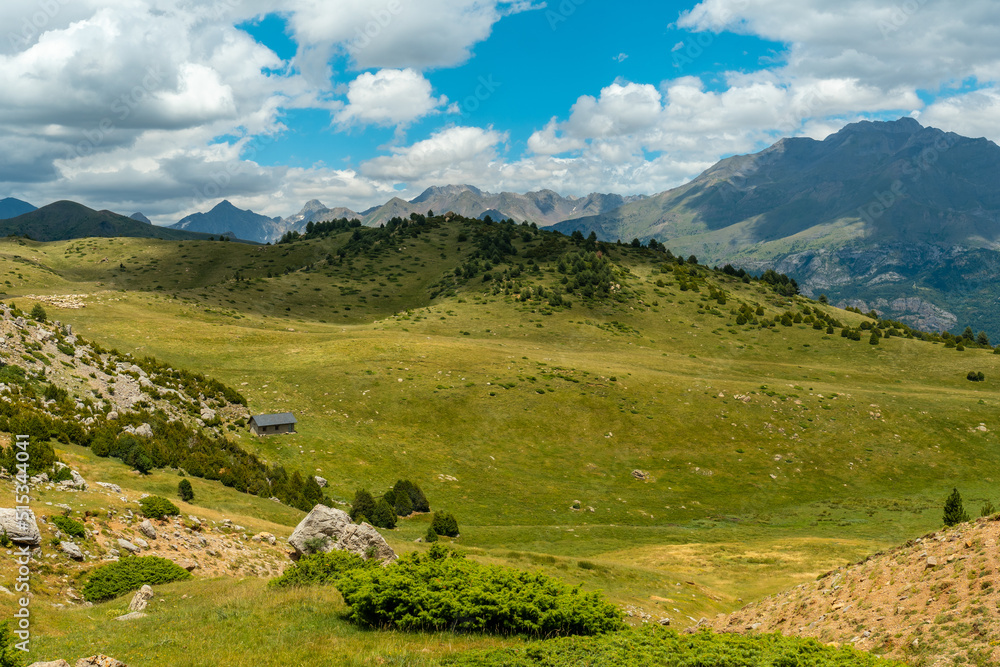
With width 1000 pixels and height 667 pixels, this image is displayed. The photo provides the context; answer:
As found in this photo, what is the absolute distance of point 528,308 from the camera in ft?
387

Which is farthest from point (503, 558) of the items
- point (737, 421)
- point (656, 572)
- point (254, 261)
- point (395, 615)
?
point (254, 261)

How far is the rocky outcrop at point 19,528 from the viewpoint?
17.6 meters

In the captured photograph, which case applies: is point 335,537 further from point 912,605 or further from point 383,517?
point 912,605

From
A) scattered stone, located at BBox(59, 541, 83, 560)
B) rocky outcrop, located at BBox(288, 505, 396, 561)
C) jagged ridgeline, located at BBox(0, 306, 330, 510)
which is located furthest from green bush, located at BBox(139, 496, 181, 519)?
rocky outcrop, located at BBox(288, 505, 396, 561)

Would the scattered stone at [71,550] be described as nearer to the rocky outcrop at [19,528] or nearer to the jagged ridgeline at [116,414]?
the rocky outcrop at [19,528]

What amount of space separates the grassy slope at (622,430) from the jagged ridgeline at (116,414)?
5.54 metres

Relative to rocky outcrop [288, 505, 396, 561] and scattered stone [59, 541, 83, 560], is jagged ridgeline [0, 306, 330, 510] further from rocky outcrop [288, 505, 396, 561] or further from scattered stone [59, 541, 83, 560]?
rocky outcrop [288, 505, 396, 561]

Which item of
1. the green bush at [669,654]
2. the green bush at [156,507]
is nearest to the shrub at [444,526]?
the green bush at [156,507]

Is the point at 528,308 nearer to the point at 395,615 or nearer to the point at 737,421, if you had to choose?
the point at 737,421

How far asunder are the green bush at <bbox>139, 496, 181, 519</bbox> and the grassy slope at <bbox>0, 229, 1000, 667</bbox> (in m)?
7.44

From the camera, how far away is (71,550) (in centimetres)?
1862

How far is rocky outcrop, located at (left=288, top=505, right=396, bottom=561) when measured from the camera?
23.5 meters

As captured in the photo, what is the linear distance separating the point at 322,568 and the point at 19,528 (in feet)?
31.2

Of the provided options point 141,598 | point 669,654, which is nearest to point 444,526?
point 141,598
